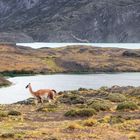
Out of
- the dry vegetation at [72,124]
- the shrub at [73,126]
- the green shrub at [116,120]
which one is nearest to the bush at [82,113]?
the dry vegetation at [72,124]

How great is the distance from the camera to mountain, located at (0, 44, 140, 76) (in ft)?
465

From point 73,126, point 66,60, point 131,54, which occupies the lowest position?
point 131,54

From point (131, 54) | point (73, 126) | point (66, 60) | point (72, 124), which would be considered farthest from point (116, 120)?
point (131, 54)

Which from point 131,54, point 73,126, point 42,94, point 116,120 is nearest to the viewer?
point 73,126

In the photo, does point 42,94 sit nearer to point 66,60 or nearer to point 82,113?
point 82,113

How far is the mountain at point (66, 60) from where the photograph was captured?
142 meters

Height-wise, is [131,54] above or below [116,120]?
below

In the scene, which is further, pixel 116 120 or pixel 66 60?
pixel 66 60

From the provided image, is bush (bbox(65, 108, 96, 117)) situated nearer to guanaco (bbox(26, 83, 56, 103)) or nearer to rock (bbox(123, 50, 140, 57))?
guanaco (bbox(26, 83, 56, 103))

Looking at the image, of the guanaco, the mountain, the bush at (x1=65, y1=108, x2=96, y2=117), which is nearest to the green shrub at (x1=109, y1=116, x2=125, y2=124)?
the bush at (x1=65, y1=108, x2=96, y2=117)

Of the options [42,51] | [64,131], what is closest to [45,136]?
[64,131]

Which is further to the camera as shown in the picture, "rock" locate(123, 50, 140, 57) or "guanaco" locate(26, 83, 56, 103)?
"rock" locate(123, 50, 140, 57)

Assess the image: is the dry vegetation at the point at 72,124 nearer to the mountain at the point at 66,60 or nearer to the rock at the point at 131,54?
the mountain at the point at 66,60

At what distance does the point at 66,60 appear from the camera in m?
157
